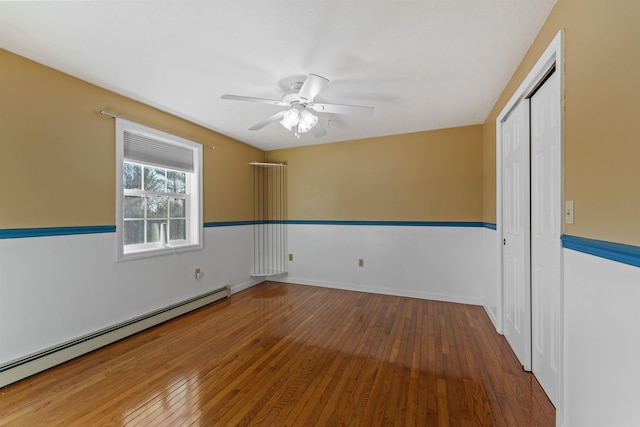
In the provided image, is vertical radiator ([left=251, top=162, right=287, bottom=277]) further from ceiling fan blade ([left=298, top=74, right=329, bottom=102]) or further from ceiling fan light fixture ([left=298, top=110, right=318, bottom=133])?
ceiling fan blade ([left=298, top=74, right=329, bottom=102])

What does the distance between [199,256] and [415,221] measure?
2.98 m

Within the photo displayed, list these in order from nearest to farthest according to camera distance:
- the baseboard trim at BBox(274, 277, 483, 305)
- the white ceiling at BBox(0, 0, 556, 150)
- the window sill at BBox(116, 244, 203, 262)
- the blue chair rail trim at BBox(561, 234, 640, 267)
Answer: the blue chair rail trim at BBox(561, 234, 640, 267) → the white ceiling at BBox(0, 0, 556, 150) → the window sill at BBox(116, 244, 203, 262) → the baseboard trim at BBox(274, 277, 483, 305)

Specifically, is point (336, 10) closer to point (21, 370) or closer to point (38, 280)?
point (38, 280)

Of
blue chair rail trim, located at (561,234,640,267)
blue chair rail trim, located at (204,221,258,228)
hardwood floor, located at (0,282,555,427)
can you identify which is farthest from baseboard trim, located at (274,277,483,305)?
blue chair rail trim, located at (561,234,640,267)

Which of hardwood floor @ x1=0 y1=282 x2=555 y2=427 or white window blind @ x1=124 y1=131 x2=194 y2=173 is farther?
white window blind @ x1=124 y1=131 x2=194 y2=173

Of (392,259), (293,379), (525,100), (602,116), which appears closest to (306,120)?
(525,100)

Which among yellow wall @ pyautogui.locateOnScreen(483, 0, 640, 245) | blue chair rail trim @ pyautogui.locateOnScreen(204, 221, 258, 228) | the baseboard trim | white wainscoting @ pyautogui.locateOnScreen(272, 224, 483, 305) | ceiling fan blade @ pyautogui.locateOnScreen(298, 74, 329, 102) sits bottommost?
the baseboard trim

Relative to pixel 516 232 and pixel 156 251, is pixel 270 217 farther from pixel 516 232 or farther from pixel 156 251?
pixel 516 232

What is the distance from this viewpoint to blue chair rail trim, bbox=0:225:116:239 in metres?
1.81

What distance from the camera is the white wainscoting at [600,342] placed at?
0.89 m

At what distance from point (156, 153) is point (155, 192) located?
1.43 ft

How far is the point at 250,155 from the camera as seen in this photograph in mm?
4277

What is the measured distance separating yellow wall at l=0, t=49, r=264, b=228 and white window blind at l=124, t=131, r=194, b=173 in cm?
18

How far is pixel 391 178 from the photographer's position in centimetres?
378
